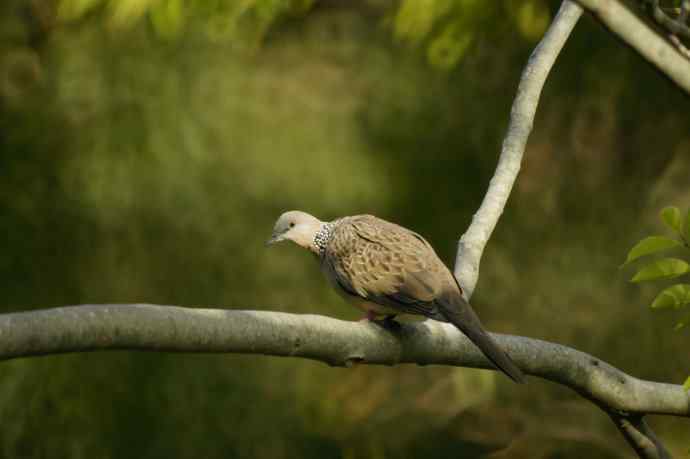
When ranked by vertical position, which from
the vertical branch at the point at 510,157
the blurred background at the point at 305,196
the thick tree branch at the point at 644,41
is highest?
the thick tree branch at the point at 644,41

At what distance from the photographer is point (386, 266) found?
3471mm

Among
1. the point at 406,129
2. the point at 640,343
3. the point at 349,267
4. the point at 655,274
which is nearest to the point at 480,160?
the point at 406,129

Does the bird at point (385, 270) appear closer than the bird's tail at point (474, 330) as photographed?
No

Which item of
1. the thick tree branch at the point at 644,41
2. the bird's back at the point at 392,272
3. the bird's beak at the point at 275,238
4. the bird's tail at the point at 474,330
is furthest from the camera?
the bird's beak at the point at 275,238

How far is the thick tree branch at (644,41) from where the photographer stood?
4.98ft

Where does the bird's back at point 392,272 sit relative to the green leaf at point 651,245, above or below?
below

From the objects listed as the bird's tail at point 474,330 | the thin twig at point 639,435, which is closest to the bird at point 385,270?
the bird's tail at point 474,330

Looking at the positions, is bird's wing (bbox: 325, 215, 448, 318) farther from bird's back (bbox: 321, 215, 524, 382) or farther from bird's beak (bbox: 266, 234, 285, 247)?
bird's beak (bbox: 266, 234, 285, 247)

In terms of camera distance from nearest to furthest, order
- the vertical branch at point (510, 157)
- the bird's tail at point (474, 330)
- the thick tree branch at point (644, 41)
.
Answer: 1. the thick tree branch at point (644, 41)
2. the bird's tail at point (474, 330)
3. the vertical branch at point (510, 157)

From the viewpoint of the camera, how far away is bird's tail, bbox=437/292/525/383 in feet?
9.19

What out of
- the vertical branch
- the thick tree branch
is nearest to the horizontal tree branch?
the vertical branch

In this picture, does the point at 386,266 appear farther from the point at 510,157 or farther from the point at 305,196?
the point at 305,196

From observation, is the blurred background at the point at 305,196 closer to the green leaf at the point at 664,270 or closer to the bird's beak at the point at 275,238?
the bird's beak at the point at 275,238

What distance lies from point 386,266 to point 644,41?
6.55 ft
